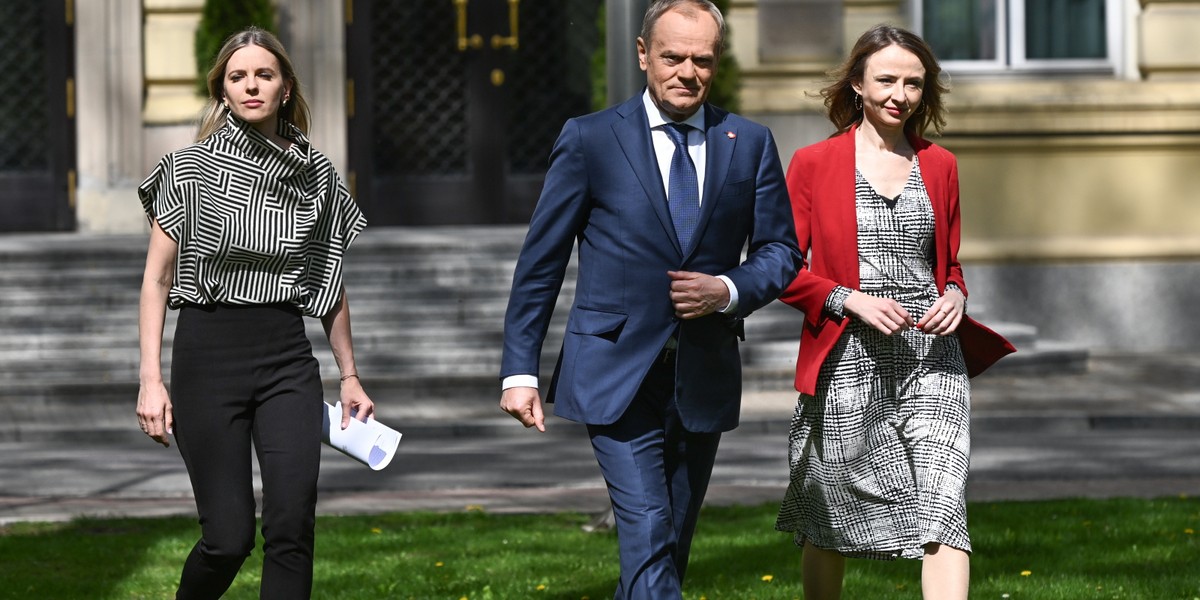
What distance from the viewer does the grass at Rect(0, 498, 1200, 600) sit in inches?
255

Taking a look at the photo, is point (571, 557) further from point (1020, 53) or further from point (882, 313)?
point (1020, 53)

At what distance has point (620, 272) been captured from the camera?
4.39 m

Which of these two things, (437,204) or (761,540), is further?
(437,204)

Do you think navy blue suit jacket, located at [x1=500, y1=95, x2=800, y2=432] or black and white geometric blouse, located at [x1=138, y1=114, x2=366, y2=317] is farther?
black and white geometric blouse, located at [x1=138, y1=114, x2=366, y2=317]

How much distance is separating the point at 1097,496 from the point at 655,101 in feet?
16.6

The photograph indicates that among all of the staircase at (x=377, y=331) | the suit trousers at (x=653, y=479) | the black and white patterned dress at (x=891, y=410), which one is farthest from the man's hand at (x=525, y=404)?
the staircase at (x=377, y=331)

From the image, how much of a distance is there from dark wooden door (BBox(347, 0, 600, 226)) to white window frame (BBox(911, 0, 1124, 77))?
11.4ft

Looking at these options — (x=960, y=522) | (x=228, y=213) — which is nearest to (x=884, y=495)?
(x=960, y=522)

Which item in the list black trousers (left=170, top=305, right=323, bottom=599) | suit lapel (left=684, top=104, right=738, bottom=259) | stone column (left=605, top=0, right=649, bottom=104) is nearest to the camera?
suit lapel (left=684, top=104, right=738, bottom=259)

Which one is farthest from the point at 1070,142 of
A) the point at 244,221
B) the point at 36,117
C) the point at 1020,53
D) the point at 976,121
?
the point at 244,221

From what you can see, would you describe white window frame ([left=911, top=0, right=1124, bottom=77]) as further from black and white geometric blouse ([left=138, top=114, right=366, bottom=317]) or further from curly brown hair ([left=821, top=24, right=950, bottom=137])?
black and white geometric blouse ([left=138, top=114, right=366, bottom=317])

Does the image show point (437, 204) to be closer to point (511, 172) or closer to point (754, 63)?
point (511, 172)

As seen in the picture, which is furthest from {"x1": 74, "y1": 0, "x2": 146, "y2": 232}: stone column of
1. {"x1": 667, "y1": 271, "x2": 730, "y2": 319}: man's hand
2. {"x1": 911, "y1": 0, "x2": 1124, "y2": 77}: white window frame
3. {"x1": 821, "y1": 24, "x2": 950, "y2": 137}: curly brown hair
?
{"x1": 667, "y1": 271, "x2": 730, "y2": 319}: man's hand

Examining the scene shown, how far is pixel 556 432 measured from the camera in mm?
11680
